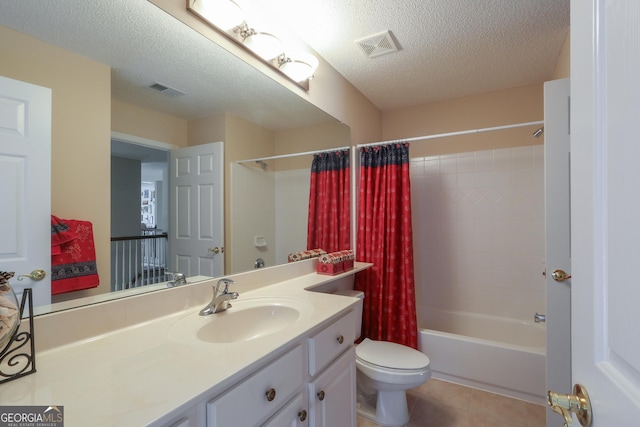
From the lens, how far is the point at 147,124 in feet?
3.50

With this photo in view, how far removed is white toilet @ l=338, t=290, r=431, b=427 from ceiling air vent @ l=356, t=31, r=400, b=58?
197 centimetres

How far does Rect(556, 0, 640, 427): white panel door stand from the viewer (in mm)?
367

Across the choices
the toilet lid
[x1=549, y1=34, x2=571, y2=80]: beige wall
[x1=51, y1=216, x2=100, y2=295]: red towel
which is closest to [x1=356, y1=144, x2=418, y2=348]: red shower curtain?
the toilet lid

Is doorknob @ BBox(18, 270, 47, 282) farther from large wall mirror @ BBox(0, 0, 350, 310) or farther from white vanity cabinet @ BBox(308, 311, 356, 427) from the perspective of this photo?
white vanity cabinet @ BBox(308, 311, 356, 427)

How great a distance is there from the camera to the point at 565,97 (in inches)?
54.4

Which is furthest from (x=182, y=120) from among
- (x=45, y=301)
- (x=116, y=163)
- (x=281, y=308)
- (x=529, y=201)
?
(x=529, y=201)

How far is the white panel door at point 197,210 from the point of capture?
3.84 ft

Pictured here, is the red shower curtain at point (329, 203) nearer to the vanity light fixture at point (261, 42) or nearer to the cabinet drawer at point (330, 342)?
the vanity light fixture at point (261, 42)

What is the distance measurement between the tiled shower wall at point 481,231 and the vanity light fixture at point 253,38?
1.64 m

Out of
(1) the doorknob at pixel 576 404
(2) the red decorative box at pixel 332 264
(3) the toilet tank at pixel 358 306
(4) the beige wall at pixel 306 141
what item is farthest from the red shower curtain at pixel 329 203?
(1) the doorknob at pixel 576 404

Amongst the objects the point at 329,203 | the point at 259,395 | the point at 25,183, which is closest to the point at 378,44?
the point at 329,203

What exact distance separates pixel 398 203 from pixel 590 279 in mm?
1754

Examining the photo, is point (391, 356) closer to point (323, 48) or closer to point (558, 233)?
point (558, 233)

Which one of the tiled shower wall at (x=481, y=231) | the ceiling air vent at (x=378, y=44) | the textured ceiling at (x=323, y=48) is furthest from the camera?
the tiled shower wall at (x=481, y=231)
